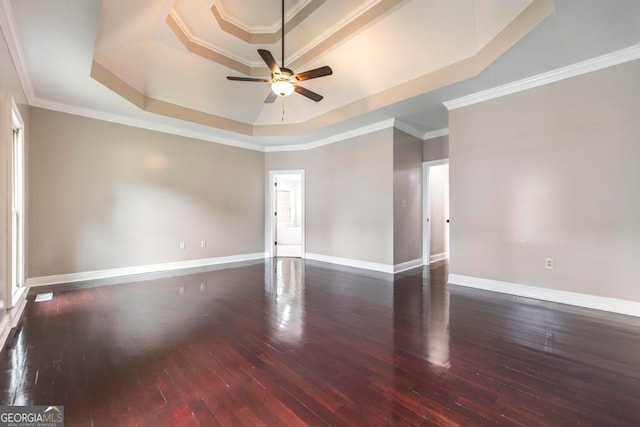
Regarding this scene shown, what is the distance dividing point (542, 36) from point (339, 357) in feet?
11.9

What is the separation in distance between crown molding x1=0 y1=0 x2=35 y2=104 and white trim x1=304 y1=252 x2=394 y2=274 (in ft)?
17.3

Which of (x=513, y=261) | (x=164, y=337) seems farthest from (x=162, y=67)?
(x=513, y=261)

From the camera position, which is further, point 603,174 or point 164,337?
point 603,174

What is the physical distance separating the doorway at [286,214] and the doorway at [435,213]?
2797mm

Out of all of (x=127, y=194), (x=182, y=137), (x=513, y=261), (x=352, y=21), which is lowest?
(x=513, y=261)

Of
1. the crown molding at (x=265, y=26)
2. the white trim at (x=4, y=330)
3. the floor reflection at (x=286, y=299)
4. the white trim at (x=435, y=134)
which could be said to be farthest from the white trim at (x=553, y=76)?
the white trim at (x=4, y=330)

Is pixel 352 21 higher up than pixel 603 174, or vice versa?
pixel 352 21

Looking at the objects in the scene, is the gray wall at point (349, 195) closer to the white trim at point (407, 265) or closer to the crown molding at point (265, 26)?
the white trim at point (407, 265)

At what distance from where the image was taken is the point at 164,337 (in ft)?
7.97

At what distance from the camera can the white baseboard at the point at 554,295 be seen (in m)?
2.95

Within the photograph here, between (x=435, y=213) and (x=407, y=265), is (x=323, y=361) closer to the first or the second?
(x=407, y=265)

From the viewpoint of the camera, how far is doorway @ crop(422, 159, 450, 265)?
18.9 feet

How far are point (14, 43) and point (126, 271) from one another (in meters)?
3.46

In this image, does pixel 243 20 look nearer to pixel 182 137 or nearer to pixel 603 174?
pixel 182 137
